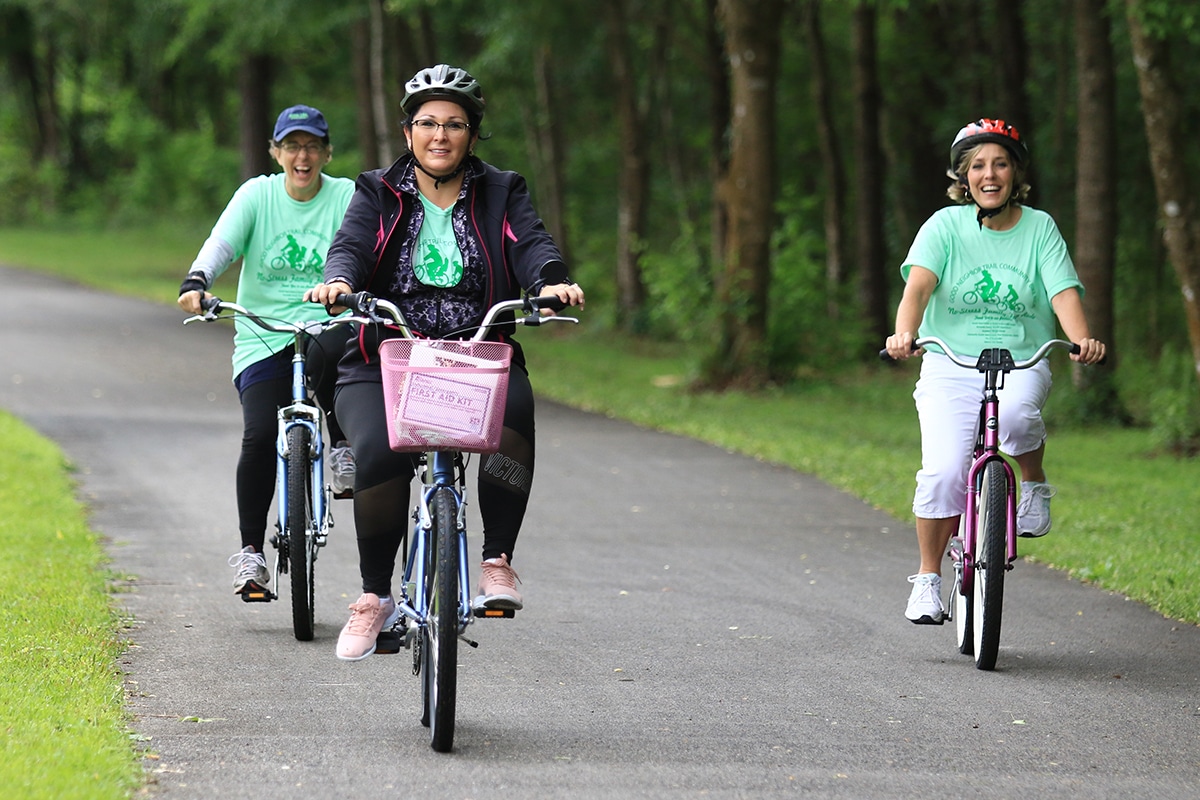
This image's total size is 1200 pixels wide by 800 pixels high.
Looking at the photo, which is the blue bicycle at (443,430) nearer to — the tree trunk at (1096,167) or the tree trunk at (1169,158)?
the tree trunk at (1169,158)

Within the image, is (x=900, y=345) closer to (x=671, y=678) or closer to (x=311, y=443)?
(x=671, y=678)

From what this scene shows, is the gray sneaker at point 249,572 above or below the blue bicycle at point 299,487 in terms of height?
below

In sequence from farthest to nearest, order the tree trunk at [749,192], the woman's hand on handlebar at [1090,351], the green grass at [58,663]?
the tree trunk at [749,192] → the woman's hand on handlebar at [1090,351] → the green grass at [58,663]

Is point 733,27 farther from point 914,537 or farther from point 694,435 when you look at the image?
point 914,537

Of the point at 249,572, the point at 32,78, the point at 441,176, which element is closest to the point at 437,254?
the point at 441,176

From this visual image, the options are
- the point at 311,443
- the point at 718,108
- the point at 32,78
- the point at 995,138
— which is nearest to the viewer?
the point at 995,138

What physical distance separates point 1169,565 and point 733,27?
12057 mm

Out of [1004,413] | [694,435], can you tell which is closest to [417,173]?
[1004,413]

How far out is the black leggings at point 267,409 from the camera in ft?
23.7

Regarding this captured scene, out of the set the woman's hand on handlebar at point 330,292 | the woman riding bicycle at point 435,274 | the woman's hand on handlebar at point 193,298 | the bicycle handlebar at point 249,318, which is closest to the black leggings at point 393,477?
the woman riding bicycle at point 435,274

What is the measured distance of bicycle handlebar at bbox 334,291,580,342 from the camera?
5215 mm

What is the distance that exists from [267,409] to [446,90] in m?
2.19

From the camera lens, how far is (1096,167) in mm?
17516

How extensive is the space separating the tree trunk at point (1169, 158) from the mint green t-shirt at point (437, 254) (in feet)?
30.1
